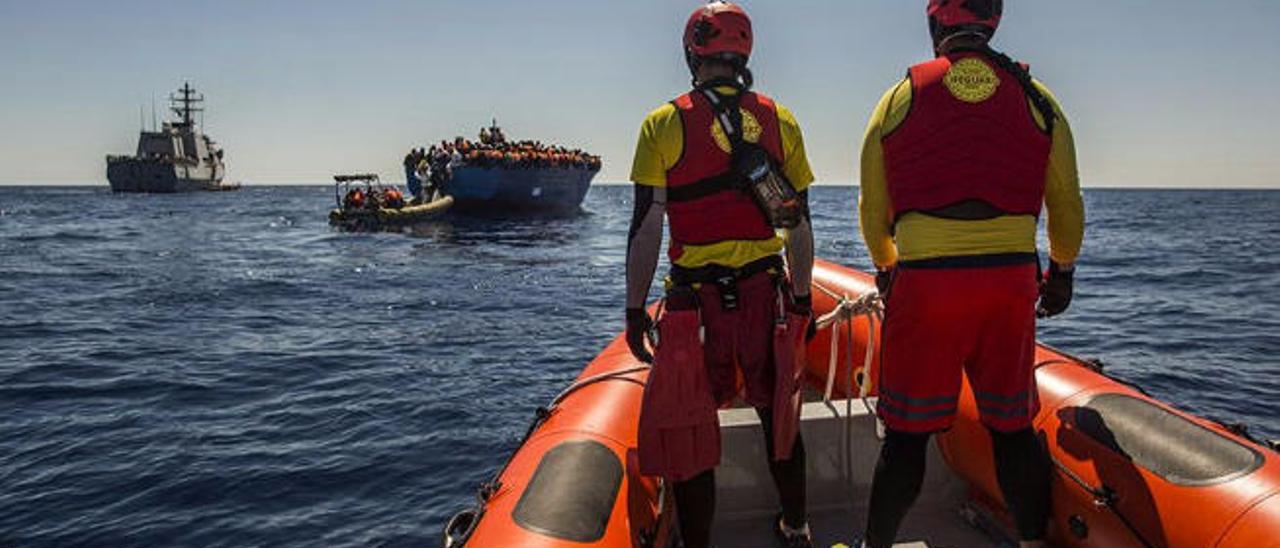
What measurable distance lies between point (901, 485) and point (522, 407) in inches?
228

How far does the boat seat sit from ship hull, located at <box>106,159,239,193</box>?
8828 centimetres

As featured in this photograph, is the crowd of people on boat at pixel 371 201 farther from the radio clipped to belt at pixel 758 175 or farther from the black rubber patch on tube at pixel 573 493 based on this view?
the radio clipped to belt at pixel 758 175

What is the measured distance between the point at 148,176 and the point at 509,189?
59522 millimetres

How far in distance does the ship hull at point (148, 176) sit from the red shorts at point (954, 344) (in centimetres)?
8828

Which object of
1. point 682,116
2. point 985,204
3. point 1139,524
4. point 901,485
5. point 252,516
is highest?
point 682,116

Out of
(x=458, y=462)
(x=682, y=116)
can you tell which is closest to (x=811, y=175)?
(x=682, y=116)

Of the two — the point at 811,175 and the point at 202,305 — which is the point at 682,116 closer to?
the point at 811,175

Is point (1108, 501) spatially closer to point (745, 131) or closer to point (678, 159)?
point (745, 131)

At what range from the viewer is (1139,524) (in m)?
2.80

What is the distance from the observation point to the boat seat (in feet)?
8.96

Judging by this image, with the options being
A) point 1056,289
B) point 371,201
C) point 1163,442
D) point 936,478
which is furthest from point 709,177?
point 371,201

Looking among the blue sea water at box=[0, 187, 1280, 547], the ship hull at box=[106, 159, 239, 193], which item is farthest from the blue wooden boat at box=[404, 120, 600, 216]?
the ship hull at box=[106, 159, 239, 193]

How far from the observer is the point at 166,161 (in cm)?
7669

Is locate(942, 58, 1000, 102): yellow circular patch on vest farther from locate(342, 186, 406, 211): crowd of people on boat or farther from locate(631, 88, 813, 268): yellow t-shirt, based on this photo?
locate(342, 186, 406, 211): crowd of people on boat
